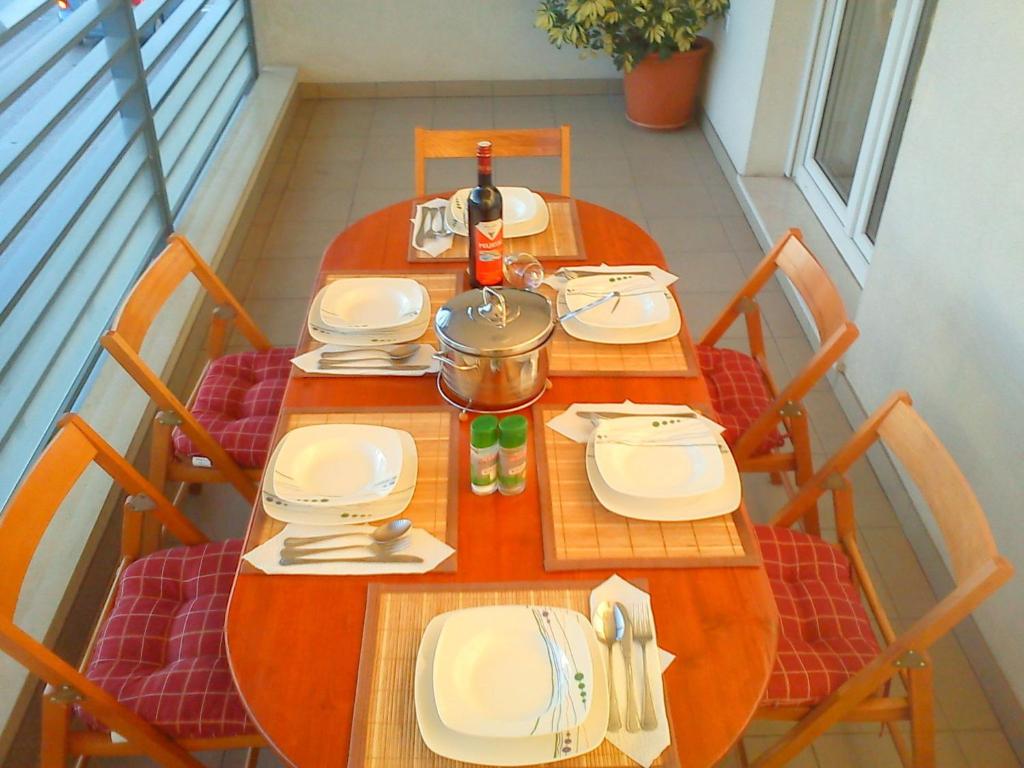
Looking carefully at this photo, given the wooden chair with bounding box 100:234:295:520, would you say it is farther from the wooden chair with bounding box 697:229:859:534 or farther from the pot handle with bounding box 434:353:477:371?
the wooden chair with bounding box 697:229:859:534

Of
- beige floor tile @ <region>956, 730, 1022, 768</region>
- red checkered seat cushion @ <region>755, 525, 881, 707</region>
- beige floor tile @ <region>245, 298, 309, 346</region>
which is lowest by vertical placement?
beige floor tile @ <region>956, 730, 1022, 768</region>

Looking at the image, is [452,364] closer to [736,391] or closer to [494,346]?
[494,346]

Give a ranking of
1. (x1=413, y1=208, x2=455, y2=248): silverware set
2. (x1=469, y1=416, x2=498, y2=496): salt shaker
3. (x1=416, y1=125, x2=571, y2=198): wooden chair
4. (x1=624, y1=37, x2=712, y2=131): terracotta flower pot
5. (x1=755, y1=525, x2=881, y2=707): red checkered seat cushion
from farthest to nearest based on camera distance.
Result: (x1=624, y1=37, x2=712, y2=131): terracotta flower pot < (x1=416, y1=125, x2=571, y2=198): wooden chair < (x1=413, y1=208, x2=455, y2=248): silverware set < (x1=755, y1=525, x2=881, y2=707): red checkered seat cushion < (x1=469, y1=416, x2=498, y2=496): salt shaker

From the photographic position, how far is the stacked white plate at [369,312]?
1.80 m

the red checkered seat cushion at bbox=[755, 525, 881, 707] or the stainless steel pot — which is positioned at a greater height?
the stainless steel pot

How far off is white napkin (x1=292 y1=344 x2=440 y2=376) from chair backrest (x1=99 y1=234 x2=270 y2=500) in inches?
12.0

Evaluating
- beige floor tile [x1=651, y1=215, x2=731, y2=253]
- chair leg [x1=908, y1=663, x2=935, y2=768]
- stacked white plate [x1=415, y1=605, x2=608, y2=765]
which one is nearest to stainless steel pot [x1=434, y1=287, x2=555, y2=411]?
stacked white plate [x1=415, y1=605, x2=608, y2=765]

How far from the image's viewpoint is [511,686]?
45.9 inches

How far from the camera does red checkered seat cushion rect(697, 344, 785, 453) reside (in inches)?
80.7

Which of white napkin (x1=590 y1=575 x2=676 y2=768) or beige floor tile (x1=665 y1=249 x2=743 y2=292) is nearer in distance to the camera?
white napkin (x1=590 y1=575 x2=676 y2=768)

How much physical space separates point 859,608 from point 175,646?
120cm

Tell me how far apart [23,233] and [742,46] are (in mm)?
2968

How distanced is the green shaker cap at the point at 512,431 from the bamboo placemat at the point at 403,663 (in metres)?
0.21

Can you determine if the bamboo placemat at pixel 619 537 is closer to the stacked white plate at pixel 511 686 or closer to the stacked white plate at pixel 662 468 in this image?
the stacked white plate at pixel 662 468
